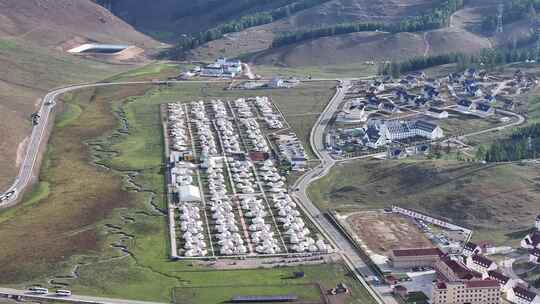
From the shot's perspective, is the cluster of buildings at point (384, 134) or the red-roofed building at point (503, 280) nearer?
the red-roofed building at point (503, 280)

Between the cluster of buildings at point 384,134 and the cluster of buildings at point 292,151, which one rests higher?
the cluster of buildings at point 292,151

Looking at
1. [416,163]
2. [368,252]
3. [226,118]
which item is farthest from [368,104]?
[368,252]

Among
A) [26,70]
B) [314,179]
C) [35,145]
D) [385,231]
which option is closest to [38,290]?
[385,231]

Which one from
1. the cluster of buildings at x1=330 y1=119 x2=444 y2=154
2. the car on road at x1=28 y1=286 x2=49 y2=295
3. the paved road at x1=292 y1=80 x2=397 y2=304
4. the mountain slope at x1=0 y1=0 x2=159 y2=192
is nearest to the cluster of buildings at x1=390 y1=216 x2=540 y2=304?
the paved road at x1=292 y1=80 x2=397 y2=304

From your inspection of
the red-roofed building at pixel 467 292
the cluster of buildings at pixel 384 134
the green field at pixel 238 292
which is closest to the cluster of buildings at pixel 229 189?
the cluster of buildings at pixel 384 134

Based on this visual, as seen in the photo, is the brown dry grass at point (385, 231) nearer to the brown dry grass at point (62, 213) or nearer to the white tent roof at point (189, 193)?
the white tent roof at point (189, 193)

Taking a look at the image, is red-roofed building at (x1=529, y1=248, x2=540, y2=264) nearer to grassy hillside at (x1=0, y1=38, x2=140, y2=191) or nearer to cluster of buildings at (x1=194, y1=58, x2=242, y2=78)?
grassy hillside at (x1=0, y1=38, x2=140, y2=191)

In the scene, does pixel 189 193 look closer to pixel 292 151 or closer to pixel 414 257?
pixel 292 151
